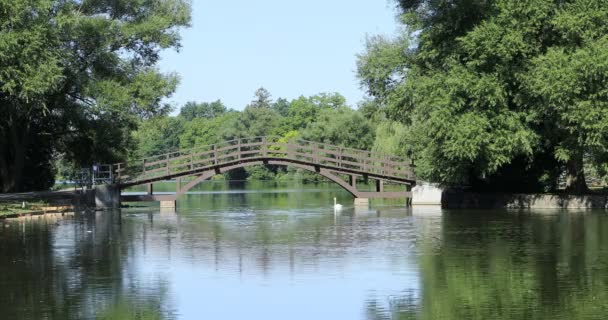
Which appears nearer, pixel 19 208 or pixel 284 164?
pixel 19 208

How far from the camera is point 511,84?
129 ft

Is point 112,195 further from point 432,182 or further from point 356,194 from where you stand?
point 432,182

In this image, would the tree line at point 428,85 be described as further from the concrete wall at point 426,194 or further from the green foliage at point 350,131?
the green foliage at point 350,131

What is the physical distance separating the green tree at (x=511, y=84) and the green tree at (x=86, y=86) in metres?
13.8

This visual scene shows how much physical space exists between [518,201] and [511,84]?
5.74 metres

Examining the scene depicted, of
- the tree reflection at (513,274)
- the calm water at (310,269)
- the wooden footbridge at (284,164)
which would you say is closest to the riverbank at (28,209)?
the calm water at (310,269)

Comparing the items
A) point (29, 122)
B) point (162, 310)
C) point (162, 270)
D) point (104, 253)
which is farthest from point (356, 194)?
point (162, 310)

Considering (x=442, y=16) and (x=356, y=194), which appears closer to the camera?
(x=442, y=16)

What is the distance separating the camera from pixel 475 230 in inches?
1209

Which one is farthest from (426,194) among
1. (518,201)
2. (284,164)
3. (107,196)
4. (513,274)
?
(513,274)

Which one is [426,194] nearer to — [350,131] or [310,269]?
[310,269]

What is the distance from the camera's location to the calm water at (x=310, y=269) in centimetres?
1597

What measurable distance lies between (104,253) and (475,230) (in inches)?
461

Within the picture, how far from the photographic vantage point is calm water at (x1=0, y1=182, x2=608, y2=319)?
15969 millimetres
